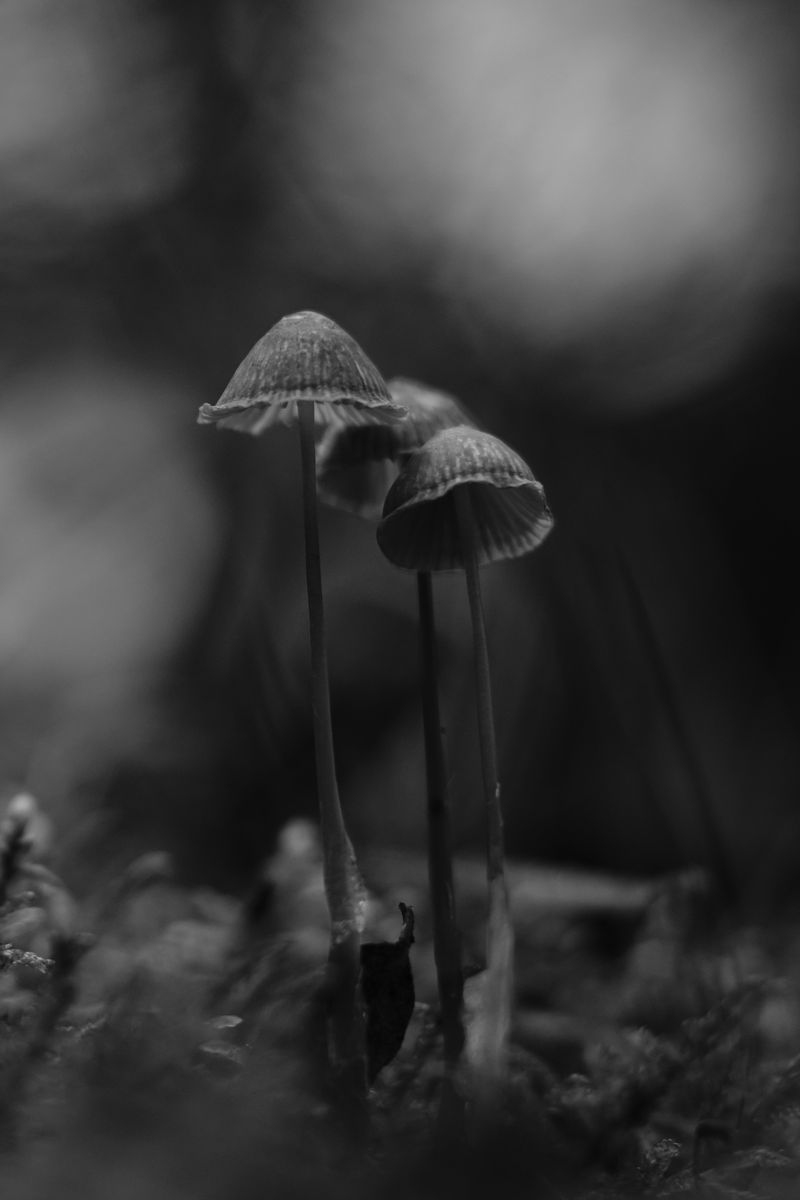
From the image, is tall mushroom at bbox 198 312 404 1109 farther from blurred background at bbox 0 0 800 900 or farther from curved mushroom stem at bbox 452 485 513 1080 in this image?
blurred background at bbox 0 0 800 900

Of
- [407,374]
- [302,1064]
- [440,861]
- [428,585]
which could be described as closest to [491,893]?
[440,861]

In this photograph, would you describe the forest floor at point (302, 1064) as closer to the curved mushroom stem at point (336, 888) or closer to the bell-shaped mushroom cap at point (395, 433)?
the curved mushroom stem at point (336, 888)

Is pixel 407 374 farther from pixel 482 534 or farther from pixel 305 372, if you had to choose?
pixel 305 372

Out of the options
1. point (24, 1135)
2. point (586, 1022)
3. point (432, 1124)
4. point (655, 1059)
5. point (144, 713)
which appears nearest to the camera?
point (24, 1135)

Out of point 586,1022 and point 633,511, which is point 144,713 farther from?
point 633,511

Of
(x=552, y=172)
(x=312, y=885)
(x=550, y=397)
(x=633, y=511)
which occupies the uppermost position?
(x=552, y=172)

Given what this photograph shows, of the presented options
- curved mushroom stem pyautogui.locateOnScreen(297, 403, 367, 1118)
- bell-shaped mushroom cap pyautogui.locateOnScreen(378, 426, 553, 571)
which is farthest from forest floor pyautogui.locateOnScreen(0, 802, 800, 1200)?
bell-shaped mushroom cap pyautogui.locateOnScreen(378, 426, 553, 571)

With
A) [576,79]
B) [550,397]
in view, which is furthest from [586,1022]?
[576,79]
